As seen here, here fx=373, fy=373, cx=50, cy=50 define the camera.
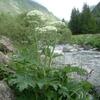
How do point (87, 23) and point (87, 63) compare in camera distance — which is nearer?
point (87, 63)

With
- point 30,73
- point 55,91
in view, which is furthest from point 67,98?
point 30,73

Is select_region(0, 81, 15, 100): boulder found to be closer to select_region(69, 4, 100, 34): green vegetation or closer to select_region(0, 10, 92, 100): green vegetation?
select_region(0, 10, 92, 100): green vegetation

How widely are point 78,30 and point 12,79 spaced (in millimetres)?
67921

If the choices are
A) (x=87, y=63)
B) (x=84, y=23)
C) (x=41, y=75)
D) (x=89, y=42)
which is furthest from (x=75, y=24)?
(x=41, y=75)

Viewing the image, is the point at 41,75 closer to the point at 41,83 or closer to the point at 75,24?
the point at 41,83

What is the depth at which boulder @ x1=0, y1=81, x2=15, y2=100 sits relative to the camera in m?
6.23

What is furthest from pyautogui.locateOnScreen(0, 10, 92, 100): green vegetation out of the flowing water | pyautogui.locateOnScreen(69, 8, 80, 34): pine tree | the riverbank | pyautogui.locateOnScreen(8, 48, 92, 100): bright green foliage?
pyautogui.locateOnScreen(69, 8, 80, 34): pine tree

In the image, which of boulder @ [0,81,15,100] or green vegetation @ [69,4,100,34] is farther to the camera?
green vegetation @ [69,4,100,34]

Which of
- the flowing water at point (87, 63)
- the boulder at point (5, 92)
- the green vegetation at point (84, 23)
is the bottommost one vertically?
the flowing water at point (87, 63)

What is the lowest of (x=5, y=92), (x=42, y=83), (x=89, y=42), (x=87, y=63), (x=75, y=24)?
(x=87, y=63)

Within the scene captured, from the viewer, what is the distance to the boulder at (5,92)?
623cm

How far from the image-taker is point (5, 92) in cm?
632

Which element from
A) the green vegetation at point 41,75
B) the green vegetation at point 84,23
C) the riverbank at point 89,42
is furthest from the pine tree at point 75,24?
the green vegetation at point 41,75

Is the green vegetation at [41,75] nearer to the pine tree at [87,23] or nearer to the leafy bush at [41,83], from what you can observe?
the leafy bush at [41,83]
